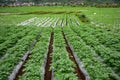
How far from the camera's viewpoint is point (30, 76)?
10.5 metres

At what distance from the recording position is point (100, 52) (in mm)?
15484

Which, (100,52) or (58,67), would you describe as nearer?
(58,67)

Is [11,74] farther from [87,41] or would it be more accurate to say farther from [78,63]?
[87,41]

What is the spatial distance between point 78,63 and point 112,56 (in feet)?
8.96

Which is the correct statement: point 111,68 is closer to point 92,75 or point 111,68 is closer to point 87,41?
point 92,75

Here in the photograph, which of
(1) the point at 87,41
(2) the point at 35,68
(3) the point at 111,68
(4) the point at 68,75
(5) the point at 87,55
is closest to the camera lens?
(4) the point at 68,75

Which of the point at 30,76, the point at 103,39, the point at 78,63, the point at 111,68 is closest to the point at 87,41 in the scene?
the point at 103,39

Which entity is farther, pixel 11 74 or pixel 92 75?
pixel 11 74

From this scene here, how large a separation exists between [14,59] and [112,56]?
7301 mm

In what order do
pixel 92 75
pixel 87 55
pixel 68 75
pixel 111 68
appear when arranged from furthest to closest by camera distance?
1. pixel 87 55
2. pixel 111 68
3. pixel 92 75
4. pixel 68 75

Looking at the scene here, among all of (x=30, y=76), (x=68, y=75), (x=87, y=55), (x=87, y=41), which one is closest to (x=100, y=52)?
(x=87, y=55)

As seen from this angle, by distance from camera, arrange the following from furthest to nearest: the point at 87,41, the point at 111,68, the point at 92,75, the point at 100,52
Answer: the point at 87,41 < the point at 100,52 < the point at 111,68 < the point at 92,75

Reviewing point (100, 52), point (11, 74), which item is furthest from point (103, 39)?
point (11, 74)

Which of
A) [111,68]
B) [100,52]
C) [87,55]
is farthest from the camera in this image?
[100,52]
